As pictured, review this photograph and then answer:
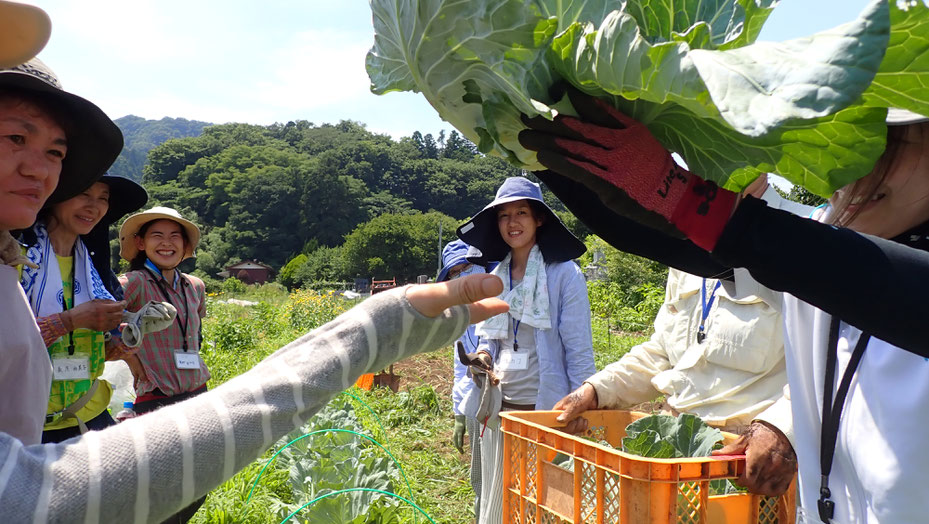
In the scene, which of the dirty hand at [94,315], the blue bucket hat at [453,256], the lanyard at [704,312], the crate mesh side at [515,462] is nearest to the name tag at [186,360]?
the dirty hand at [94,315]

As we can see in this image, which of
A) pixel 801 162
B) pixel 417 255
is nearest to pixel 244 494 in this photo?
pixel 801 162

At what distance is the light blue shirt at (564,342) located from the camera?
10.0 ft

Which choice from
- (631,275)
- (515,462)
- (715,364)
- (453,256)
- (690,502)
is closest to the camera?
(690,502)

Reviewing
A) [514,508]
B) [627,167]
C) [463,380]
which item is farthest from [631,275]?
[627,167]

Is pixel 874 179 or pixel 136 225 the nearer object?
pixel 874 179

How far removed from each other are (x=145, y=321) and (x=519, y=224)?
210cm

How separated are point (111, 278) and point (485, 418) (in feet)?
7.04

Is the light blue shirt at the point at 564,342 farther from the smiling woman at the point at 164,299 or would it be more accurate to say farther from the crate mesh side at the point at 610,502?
the smiling woman at the point at 164,299

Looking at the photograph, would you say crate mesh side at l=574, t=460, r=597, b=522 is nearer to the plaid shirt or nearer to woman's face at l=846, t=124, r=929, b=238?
woman's face at l=846, t=124, r=929, b=238

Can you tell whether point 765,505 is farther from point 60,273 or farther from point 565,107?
point 60,273

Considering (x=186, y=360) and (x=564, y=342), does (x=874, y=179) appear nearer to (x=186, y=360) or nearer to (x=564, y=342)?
(x=564, y=342)

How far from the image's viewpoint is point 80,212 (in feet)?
9.30

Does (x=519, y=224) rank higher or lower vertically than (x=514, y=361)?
higher

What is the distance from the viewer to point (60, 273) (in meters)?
2.72
